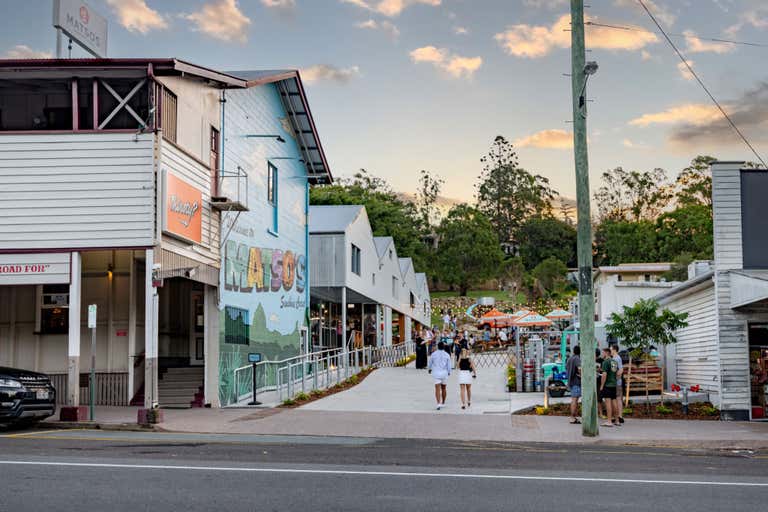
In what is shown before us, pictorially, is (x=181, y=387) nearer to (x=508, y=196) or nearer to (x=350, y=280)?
(x=350, y=280)

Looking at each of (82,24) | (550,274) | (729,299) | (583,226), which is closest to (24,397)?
(82,24)

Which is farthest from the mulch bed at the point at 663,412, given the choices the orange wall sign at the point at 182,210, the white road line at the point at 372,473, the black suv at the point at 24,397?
the black suv at the point at 24,397

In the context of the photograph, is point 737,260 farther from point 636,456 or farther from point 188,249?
point 188,249

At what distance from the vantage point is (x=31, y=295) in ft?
74.2

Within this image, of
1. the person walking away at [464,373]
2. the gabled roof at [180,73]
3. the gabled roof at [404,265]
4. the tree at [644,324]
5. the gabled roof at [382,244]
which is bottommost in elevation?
the person walking away at [464,373]

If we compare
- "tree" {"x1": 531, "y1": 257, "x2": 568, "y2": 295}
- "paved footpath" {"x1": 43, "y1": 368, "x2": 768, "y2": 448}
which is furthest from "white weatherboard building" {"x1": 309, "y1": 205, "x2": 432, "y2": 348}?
"tree" {"x1": 531, "y1": 257, "x2": 568, "y2": 295}

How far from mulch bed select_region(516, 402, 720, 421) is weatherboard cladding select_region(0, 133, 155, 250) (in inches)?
415

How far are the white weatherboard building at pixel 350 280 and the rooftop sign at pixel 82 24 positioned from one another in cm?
1486

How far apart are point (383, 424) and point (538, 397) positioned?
7683mm

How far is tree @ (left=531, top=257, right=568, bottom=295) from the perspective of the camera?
95.9m

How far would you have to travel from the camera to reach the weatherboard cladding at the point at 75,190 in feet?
63.8

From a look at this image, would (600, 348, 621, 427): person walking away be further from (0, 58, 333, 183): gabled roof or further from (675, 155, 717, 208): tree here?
(675, 155, 717, 208): tree

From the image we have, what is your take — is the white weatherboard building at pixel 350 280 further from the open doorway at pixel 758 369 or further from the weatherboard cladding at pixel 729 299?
the open doorway at pixel 758 369

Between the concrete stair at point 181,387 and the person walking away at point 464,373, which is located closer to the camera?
the concrete stair at point 181,387
